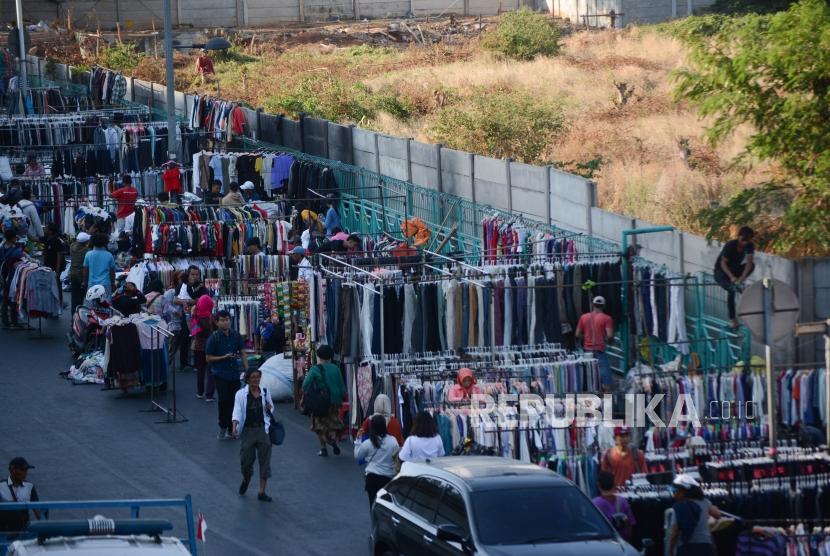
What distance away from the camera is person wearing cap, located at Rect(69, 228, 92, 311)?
24875 millimetres

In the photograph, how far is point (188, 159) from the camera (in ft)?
122

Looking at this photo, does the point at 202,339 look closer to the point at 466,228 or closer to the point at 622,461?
the point at 466,228

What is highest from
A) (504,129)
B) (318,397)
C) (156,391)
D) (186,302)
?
(504,129)

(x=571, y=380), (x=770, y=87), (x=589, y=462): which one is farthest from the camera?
(x=770, y=87)

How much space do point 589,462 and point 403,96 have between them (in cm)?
3759

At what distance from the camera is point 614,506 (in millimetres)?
12734

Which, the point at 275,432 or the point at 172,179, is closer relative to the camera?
the point at 275,432

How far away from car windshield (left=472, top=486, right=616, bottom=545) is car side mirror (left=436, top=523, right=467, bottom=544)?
0.15 meters

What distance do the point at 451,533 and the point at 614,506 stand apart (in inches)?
73.1

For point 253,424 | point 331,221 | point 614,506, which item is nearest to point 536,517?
point 614,506

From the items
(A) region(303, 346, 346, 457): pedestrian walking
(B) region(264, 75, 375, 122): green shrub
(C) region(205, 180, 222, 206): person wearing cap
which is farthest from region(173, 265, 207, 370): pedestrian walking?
(B) region(264, 75, 375, 122): green shrub

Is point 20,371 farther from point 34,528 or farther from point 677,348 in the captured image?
point 34,528

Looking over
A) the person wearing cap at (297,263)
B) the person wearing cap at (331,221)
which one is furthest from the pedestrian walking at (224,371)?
the person wearing cap at (331,221)

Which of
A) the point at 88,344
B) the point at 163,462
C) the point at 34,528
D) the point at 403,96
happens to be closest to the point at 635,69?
the point at 403,96
